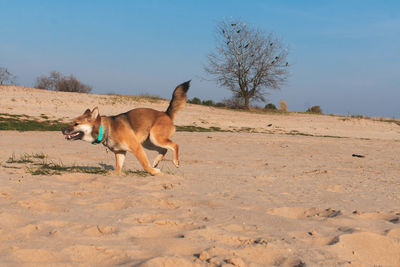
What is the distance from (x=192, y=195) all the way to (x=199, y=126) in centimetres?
1333

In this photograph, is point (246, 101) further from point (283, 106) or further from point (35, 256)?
point (35, 256)

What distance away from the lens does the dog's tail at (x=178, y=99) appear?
7.23 metres

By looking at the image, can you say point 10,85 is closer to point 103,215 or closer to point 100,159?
point 100,159

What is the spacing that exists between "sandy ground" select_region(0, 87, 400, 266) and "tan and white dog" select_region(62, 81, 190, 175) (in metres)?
0.55

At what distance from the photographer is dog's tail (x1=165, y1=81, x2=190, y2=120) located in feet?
23.7

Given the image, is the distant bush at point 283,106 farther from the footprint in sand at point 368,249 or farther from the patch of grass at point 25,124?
the footprint in sand at point 368,249

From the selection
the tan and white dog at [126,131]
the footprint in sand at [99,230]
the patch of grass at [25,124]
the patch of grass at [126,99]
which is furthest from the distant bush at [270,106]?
the footprint in sand at [99,230]

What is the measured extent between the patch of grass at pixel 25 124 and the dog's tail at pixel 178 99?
8.23 meters

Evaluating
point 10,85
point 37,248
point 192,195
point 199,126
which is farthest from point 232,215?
point 10,85

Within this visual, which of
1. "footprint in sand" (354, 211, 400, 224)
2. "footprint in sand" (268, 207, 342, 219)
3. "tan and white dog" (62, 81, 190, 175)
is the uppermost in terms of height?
"tan and white dog" (62, 81, 190, 175)

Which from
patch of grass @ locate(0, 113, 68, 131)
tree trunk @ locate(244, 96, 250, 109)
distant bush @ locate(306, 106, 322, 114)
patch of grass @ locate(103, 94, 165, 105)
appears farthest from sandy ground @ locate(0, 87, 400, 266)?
distant bush @ locate(306, 106, 322, 114)

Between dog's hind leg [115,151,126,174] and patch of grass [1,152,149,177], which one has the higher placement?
dog's hind leg [115,151,126,174]

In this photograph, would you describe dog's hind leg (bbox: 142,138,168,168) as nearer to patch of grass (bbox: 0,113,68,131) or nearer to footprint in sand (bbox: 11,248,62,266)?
footprint in sand (bbox: 11,248,62,266)

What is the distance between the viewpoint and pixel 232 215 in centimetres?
401
